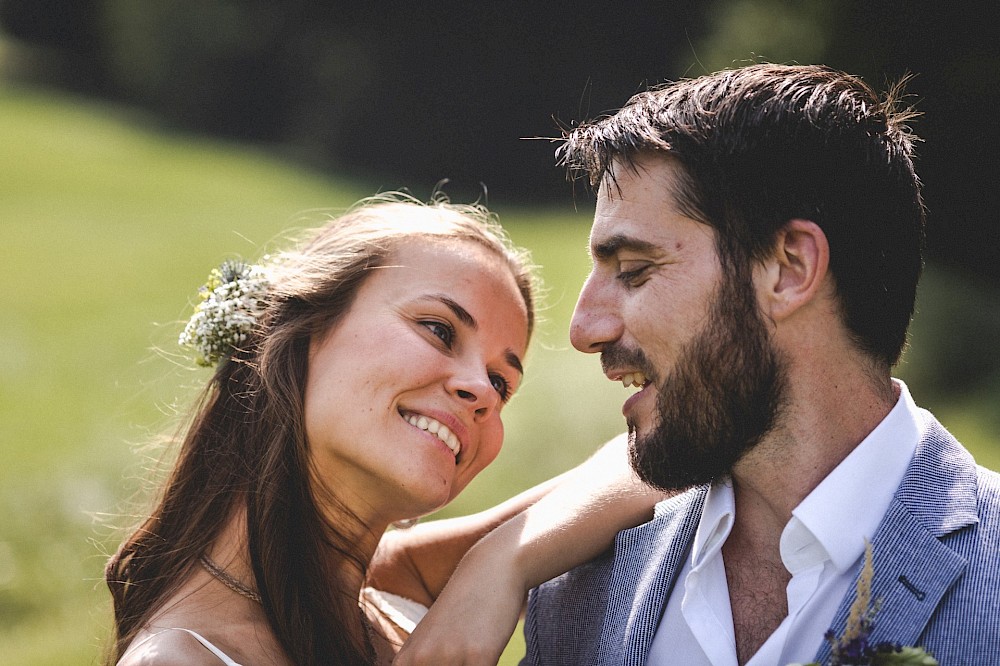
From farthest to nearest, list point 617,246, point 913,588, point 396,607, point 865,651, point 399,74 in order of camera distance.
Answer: point 399,74 → point 396,607 → point 617,246 → point 913,588 → point 865,651

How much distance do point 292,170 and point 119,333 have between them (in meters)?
12.8

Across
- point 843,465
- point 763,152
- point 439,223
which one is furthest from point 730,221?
point 439,223

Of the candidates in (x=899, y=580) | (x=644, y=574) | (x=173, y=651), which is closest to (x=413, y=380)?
(x=644, y=574)

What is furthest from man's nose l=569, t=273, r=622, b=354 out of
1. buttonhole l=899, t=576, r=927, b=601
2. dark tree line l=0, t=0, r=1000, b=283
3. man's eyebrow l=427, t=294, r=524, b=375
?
dark tree line l=0, t=0, r=1000, b=283

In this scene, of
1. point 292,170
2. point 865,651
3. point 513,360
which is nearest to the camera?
point 865,651

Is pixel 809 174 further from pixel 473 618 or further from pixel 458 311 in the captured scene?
pixel 473 618

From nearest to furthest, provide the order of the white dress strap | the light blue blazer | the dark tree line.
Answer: the light blue blazer
the white dress strap
the dark tree line

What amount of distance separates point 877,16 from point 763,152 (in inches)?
318

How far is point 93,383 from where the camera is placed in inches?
575

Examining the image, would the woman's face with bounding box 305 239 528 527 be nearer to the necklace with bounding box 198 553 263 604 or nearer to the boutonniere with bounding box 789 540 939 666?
the necklace with bounding box 198 553 263 604

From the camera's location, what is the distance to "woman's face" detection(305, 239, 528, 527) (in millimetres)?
3338

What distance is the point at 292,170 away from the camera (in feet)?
95.9

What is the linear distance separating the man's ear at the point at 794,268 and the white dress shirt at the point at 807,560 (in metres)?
0.40

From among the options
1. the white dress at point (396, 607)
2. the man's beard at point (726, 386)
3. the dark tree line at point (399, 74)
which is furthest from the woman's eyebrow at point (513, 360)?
the dark tree line at point (399, 74)
